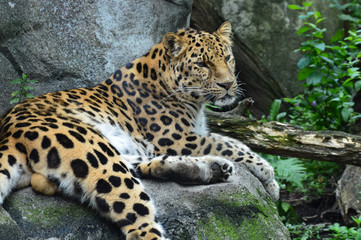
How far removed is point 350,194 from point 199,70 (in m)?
3.77

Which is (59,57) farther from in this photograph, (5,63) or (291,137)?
(291,137)

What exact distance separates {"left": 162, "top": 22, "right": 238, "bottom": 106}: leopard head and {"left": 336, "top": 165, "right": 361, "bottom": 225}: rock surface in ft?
10.3

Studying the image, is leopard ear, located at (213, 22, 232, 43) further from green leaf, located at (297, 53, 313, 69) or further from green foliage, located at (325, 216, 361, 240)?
green foliage, located at (325, 216, 361, 240)

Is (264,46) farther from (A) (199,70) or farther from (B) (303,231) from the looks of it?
(A) (199,70)

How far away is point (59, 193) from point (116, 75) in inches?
108

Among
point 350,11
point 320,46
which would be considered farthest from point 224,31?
point 350,11

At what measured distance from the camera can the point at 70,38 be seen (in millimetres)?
7863

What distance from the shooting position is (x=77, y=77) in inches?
312

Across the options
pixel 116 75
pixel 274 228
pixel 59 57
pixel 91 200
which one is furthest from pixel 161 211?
pixel 59 57

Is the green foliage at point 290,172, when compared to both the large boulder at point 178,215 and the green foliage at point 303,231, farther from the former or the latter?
the large boulder at point 178,215

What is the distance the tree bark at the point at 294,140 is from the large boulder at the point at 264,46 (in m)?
4.25

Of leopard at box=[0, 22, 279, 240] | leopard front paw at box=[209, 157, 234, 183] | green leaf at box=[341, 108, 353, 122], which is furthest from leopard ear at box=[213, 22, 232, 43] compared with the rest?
green leaf at box=[341, 108, 353, 122]

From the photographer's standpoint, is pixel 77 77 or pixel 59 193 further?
pixel 77 77

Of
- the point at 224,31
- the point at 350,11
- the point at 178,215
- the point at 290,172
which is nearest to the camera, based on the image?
the point at 178,215
